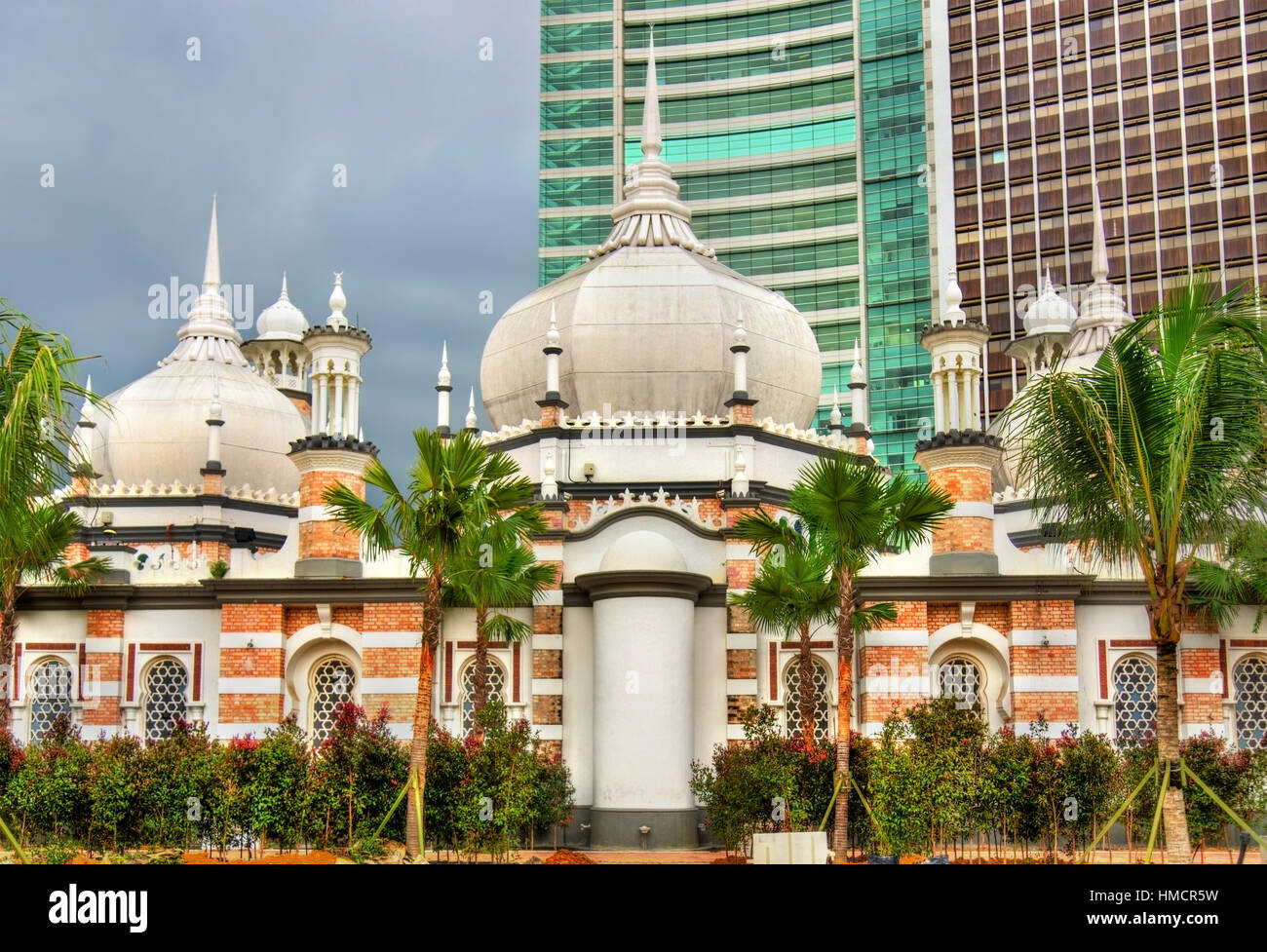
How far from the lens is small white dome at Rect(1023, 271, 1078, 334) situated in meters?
47.8

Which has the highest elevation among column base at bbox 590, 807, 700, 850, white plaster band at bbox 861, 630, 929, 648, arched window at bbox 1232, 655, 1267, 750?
white plaster band at bbox 861, 630, 929, 648

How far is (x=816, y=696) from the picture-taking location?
30.5 meters

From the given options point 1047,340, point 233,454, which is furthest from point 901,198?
point 233,454

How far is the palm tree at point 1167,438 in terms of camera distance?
59.2 ft

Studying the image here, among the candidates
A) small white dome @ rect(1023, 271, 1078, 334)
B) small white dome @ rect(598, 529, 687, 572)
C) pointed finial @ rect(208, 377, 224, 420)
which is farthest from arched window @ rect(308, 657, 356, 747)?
small white dome @ rect(1023, 271, 1078, 334)

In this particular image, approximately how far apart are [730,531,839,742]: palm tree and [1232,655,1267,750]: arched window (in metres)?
8.64

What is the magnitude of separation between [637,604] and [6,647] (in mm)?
12628

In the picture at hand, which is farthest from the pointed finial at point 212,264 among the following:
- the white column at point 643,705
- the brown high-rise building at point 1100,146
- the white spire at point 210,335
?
the brown high-rise building at point 1100,146

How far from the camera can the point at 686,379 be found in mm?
34125

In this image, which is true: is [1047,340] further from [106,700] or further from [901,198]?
[901,198]

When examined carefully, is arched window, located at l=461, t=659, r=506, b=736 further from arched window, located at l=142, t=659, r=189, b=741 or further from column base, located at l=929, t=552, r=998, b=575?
column base, located at l=929, t=552, r=998, b=575

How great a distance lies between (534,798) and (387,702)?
455 cm
